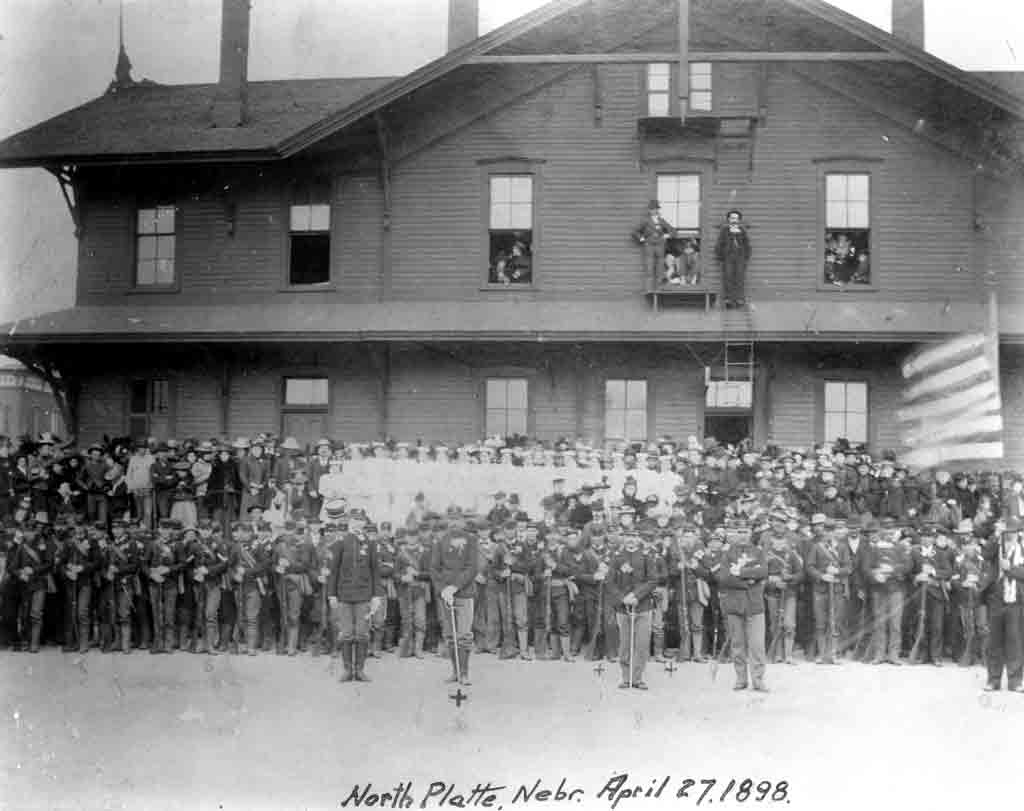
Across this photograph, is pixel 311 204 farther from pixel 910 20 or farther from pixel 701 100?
pixel 910 20

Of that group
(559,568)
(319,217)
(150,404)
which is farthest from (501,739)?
(319,217)

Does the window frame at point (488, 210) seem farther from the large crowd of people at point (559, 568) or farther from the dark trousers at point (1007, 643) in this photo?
the dark trousers at point (1007, 643)

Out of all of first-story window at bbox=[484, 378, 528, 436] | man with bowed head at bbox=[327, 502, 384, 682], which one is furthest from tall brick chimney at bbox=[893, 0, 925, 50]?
man with bowed head at bbox=[327, 502, 384, 682]

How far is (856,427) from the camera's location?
16594mm

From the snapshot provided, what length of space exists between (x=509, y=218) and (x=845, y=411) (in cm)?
587

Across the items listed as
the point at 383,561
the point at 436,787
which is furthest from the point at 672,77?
the point at 436,787

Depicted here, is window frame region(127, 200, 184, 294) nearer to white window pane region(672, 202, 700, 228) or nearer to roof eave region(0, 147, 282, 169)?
roof eave region(0, 147, 282, 169)

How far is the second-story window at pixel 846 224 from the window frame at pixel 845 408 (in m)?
1.66

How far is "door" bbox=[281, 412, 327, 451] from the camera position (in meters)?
17.3

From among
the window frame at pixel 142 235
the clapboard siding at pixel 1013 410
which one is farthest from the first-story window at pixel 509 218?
the clapboard siding at pixel 1013 410

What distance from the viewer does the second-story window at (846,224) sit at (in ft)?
56.3

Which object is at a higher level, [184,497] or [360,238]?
[360,238]

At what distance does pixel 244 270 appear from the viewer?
17922 mm

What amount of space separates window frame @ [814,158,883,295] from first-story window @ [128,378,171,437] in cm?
1003
